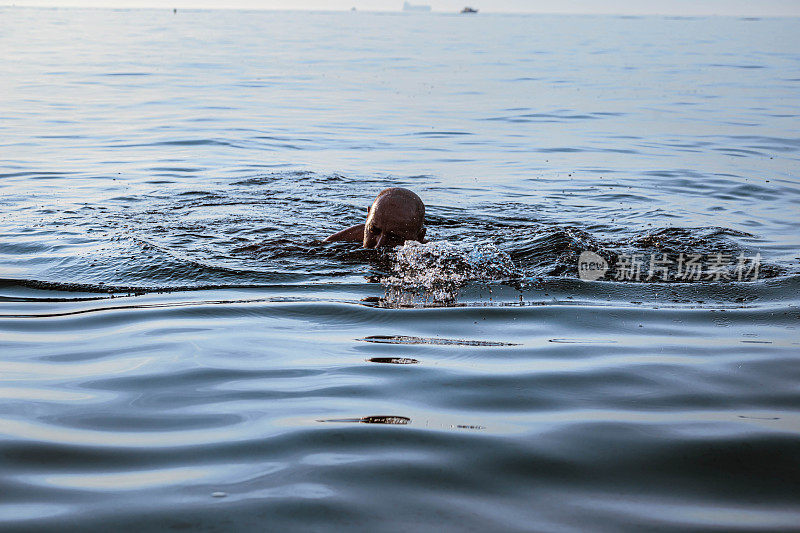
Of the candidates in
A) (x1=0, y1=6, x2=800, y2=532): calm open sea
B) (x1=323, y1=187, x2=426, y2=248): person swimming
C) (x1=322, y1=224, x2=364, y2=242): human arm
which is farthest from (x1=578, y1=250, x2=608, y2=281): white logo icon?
(x1=322, y1=224, x2=364, y2=242): human arm

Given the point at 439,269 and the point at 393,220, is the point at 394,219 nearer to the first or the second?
the point at 393,220

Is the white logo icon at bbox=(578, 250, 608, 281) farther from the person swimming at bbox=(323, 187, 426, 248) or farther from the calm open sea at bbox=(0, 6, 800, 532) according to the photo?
the person swimming at bbox=(323, 187, 426, 248)

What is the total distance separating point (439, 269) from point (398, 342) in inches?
64.6

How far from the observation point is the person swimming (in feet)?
21.7

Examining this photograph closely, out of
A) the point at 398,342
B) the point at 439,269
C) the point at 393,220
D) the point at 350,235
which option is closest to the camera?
the point at 398,342

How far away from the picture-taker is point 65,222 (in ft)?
25.2

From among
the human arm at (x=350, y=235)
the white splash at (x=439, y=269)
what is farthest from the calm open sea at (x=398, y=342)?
the human arm at (x=350, y=235)

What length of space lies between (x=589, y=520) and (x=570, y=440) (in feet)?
2.00

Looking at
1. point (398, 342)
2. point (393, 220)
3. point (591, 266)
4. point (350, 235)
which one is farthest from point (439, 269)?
point (398, 342)

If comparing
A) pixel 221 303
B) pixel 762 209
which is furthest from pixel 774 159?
pixel 221 303

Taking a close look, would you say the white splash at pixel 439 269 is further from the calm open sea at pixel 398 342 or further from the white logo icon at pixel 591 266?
the white logo icon at pixel 591 266

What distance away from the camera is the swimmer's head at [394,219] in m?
6.60

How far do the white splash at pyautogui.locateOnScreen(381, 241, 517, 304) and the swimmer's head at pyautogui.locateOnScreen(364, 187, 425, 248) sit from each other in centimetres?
14

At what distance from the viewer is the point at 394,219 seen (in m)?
6.60
